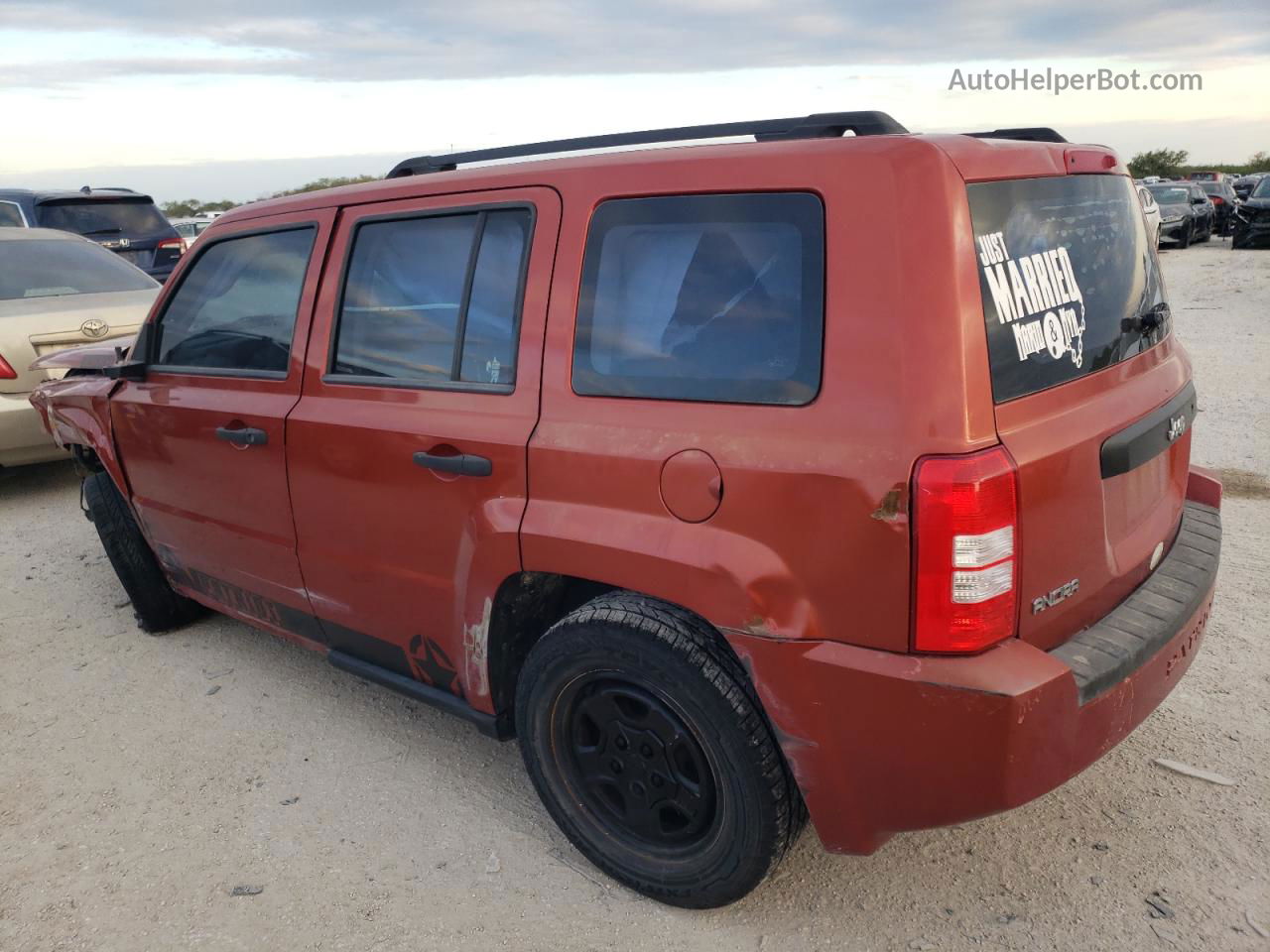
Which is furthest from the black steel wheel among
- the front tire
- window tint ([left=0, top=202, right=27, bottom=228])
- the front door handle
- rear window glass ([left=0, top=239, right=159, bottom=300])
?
window tint ([left=0, top=202, right=27, bottom=228])

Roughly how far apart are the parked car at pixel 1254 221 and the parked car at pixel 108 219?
21264 mm

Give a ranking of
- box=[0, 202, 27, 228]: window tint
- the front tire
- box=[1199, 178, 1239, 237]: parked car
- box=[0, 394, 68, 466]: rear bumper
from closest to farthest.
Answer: the front tire, box=[0, 394, 68, 466]: rear bumper, box=[0, 202, 27, 228]: window tint, box=[1199, 178, 1239, 237]: parked car

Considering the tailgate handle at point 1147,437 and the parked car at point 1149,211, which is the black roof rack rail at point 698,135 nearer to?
the tailgate handle at point 1147,437

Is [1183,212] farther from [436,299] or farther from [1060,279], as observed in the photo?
[436,299]

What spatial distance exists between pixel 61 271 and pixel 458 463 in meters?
5.94

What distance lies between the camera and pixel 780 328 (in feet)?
6.77

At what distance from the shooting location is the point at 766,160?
6.94 feet

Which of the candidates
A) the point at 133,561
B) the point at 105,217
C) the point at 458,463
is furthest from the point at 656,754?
the point at 105,217

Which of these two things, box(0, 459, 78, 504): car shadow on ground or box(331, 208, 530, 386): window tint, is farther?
box(0, 459, 78, 504): car shadow on ground

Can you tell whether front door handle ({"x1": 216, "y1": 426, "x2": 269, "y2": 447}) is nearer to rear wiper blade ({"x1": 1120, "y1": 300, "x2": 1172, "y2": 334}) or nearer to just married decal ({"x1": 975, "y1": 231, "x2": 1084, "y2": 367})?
just married decal ({"x1": 975, "y1": 231, "x2": 1084, "y2": 367})

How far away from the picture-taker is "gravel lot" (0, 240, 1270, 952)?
93.1 inches

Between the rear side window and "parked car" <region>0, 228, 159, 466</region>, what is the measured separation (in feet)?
15.7

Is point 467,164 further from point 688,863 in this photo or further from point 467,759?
point 688,863

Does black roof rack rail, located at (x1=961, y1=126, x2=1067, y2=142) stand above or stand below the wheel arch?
above
